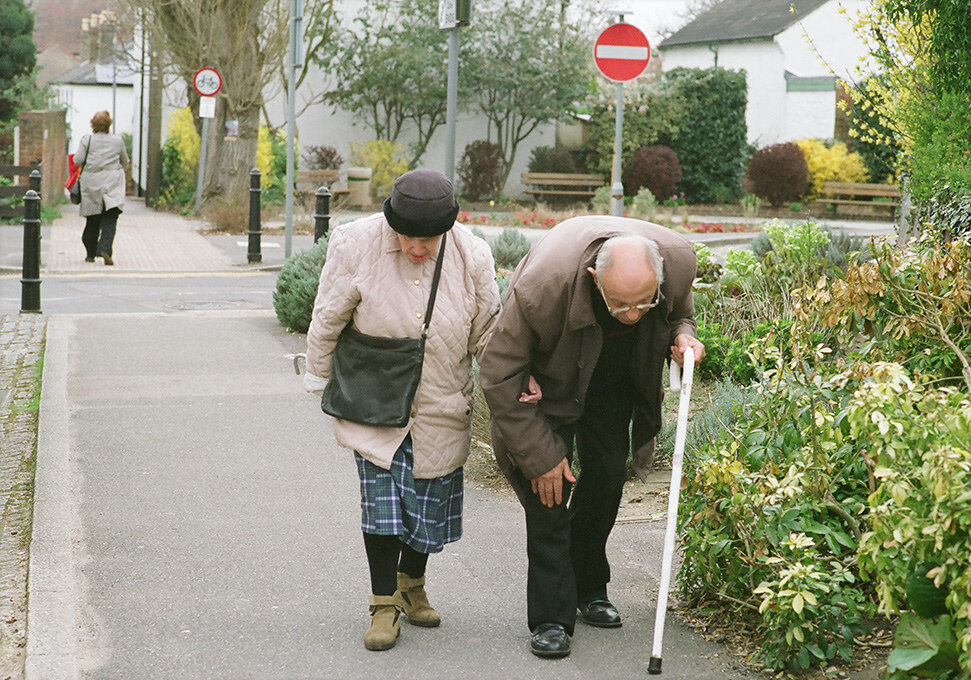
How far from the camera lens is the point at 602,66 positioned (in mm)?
11711

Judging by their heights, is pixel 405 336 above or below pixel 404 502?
above

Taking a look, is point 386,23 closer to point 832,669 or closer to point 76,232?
point 76,232

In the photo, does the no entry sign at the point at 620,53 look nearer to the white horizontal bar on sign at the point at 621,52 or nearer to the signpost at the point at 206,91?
the white horizontal bar on sign at the point at 621,52

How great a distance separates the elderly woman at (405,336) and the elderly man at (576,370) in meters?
0.22

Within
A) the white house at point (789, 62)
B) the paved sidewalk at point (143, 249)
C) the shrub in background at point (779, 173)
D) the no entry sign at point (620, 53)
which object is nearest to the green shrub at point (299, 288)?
the no entry sign at point (620, 53)

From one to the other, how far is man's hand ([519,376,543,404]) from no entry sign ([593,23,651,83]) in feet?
26.5

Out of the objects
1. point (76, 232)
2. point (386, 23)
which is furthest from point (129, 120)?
point (76, 232)

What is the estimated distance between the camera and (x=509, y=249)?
37.1ft

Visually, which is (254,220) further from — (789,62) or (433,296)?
(789,62)

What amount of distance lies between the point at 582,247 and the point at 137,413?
14.5 ft

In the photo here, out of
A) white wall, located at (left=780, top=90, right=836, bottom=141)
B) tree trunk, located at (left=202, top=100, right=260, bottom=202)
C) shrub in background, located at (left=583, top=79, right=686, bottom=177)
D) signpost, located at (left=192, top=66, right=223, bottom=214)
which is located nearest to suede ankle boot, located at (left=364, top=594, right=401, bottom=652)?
signpost, located at (left=192, top=66, right=223, bottom=214)

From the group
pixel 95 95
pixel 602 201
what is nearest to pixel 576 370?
pixel 602 201

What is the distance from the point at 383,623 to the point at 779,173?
27951mm

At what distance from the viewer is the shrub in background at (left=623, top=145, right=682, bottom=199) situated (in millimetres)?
30422
